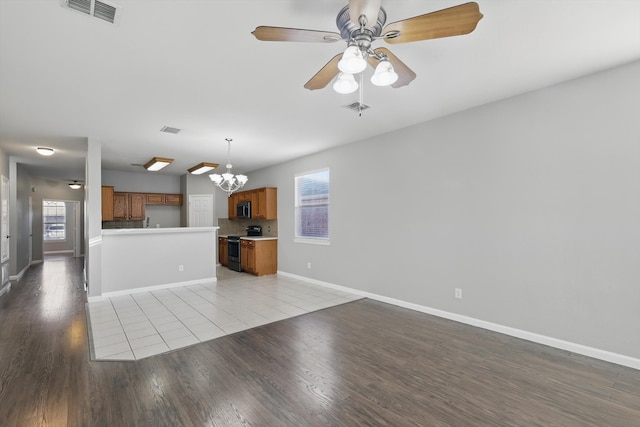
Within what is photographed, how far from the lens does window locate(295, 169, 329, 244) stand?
6086mm

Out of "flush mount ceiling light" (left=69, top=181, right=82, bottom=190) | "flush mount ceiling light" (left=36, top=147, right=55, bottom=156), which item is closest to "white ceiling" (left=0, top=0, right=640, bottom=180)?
"flush mount ceiling light" (left=36, top=147, right=55, bottom=156)

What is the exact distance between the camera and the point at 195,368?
8.80ft

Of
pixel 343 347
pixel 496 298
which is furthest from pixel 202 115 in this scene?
pixel 496 298

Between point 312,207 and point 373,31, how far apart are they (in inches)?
185

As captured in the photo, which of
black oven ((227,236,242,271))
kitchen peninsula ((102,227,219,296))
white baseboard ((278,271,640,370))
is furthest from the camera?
black oven ((227,236,242,271))

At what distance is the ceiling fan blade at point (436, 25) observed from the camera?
1.52 m

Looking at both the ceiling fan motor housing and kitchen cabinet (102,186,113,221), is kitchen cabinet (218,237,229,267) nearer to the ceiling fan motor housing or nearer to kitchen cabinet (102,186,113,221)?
kitchen cabinet (102,186,113,221)

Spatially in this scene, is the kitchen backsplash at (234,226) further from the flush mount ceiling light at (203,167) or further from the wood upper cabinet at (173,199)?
the flush mount ceiling light at (203,167)

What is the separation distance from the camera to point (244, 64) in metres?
2.65

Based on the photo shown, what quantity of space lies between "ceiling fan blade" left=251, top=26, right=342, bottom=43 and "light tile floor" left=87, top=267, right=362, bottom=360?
3.00 meters

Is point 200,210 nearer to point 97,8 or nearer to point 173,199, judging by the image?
point 173,199

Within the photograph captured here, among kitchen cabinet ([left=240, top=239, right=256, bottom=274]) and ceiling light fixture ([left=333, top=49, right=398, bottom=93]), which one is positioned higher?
ceiling light fixture ([left=333, top=49, right=398, bottom=93])

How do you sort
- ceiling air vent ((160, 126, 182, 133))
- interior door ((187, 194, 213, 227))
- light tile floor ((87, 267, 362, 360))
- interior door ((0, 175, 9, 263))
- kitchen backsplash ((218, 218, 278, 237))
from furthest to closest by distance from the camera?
1. kitchen backsplash ((218, 218, 278, 237))
2. interior door ((187, 194, 213, 227))
3. interior door ((0, 175, 9, 263))
4. ceiling air vent ((160, 126, 182, 133))
5. light tile floor ((87, 267, 362, 360))

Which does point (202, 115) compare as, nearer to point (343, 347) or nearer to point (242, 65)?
point (242, 65)
